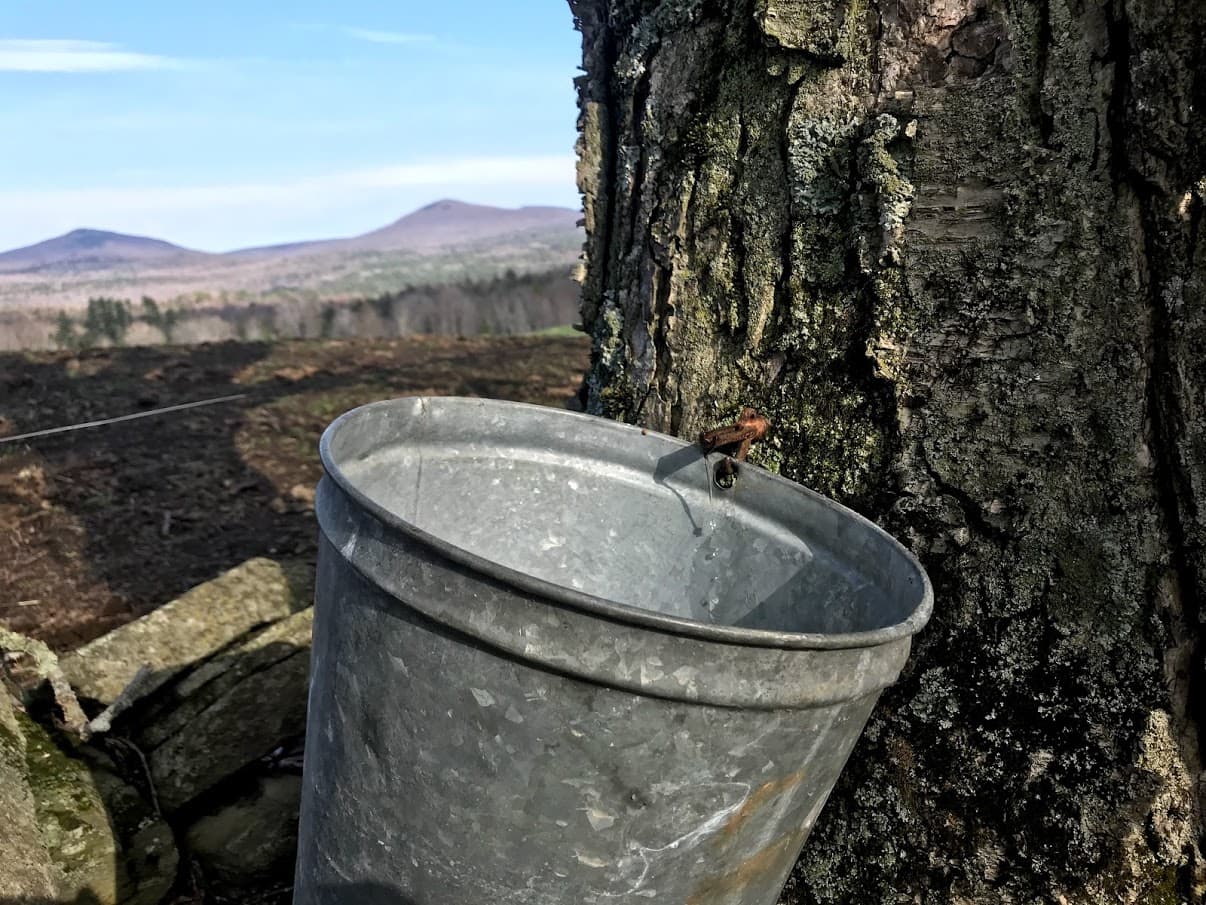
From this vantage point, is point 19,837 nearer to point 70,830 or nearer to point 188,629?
point 70,830

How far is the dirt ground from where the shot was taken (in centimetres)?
346

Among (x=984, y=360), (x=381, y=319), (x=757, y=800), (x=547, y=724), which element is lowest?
(x=381, y=319)

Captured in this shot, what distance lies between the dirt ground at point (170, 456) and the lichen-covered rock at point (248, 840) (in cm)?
124

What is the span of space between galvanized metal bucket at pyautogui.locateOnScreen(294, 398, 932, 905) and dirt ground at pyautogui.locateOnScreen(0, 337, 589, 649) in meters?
2.24

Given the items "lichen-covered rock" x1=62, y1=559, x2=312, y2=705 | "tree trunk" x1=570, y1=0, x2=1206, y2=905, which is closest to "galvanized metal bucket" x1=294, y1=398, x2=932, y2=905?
"tree trunk" x1=570, y1=0, x2=1206, y2=905

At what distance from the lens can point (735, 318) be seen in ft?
5.97

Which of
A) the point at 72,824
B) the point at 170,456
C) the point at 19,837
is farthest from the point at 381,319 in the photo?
the point at 19,837

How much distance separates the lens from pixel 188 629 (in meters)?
2.41

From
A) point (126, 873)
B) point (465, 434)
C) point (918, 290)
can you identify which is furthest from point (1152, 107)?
point (126, 873)

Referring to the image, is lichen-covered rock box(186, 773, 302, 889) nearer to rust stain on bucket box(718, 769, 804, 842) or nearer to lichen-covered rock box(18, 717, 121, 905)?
lichen-covered rock box(18, 717, 121, 905)

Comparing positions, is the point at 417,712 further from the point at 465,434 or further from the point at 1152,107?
the point at 1152,107

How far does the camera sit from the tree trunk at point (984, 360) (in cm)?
149

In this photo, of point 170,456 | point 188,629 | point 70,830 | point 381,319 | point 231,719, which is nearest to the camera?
point 70,830

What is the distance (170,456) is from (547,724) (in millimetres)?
4304
